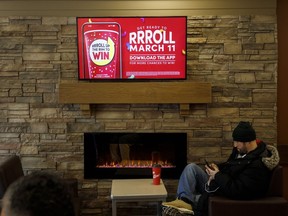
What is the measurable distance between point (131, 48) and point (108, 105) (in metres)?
0.63

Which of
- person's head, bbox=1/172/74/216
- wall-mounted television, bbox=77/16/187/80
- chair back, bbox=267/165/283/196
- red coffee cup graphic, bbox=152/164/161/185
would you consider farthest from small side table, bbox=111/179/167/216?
person's head, bbox=1/172/74/216

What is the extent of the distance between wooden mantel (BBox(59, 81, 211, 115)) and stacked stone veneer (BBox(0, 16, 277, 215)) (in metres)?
0.17

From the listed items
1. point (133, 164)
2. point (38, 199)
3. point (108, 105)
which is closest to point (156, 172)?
point (133, 164)

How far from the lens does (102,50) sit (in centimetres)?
409

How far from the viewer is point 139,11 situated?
4148mm

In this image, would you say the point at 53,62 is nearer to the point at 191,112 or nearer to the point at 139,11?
the point at 139,11

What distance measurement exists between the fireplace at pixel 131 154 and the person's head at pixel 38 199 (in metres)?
3.22

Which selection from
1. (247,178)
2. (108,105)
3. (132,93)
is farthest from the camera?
(108,105)

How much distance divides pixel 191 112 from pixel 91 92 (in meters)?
1.05

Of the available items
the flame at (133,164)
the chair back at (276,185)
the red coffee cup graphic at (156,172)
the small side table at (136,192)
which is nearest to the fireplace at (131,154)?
the flame at (133,164)

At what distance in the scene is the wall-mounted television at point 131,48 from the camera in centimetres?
406

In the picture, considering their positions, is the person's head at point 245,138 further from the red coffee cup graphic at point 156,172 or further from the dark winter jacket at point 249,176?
the red coffee cup graphic at point 156,172

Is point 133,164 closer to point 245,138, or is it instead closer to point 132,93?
point 132,93

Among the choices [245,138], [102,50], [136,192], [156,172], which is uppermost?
[102,50]
